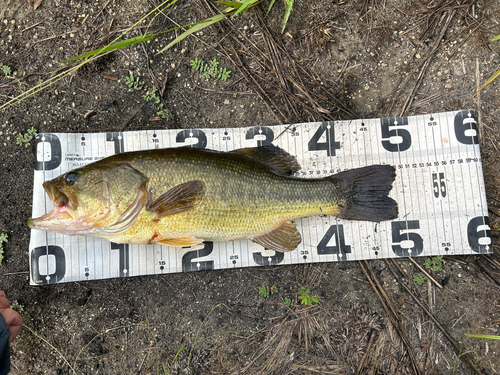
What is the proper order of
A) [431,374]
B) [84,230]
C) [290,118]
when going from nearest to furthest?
1. [84,230]
2. [431,374]
3. [290,118]

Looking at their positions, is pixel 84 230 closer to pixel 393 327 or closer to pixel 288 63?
pixel 288 63

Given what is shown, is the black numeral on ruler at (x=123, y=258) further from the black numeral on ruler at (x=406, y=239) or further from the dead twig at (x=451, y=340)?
the dead twig at (x=451, y=340)

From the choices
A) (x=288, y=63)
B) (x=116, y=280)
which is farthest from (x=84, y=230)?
(x=288, y=63)

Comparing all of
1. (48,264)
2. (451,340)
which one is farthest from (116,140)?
(451,340)

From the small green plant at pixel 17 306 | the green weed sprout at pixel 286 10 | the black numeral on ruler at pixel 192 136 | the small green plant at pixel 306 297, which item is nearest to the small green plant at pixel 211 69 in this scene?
the black numeral on ruler at pixel 192 136

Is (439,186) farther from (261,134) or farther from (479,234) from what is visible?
(261,134)
